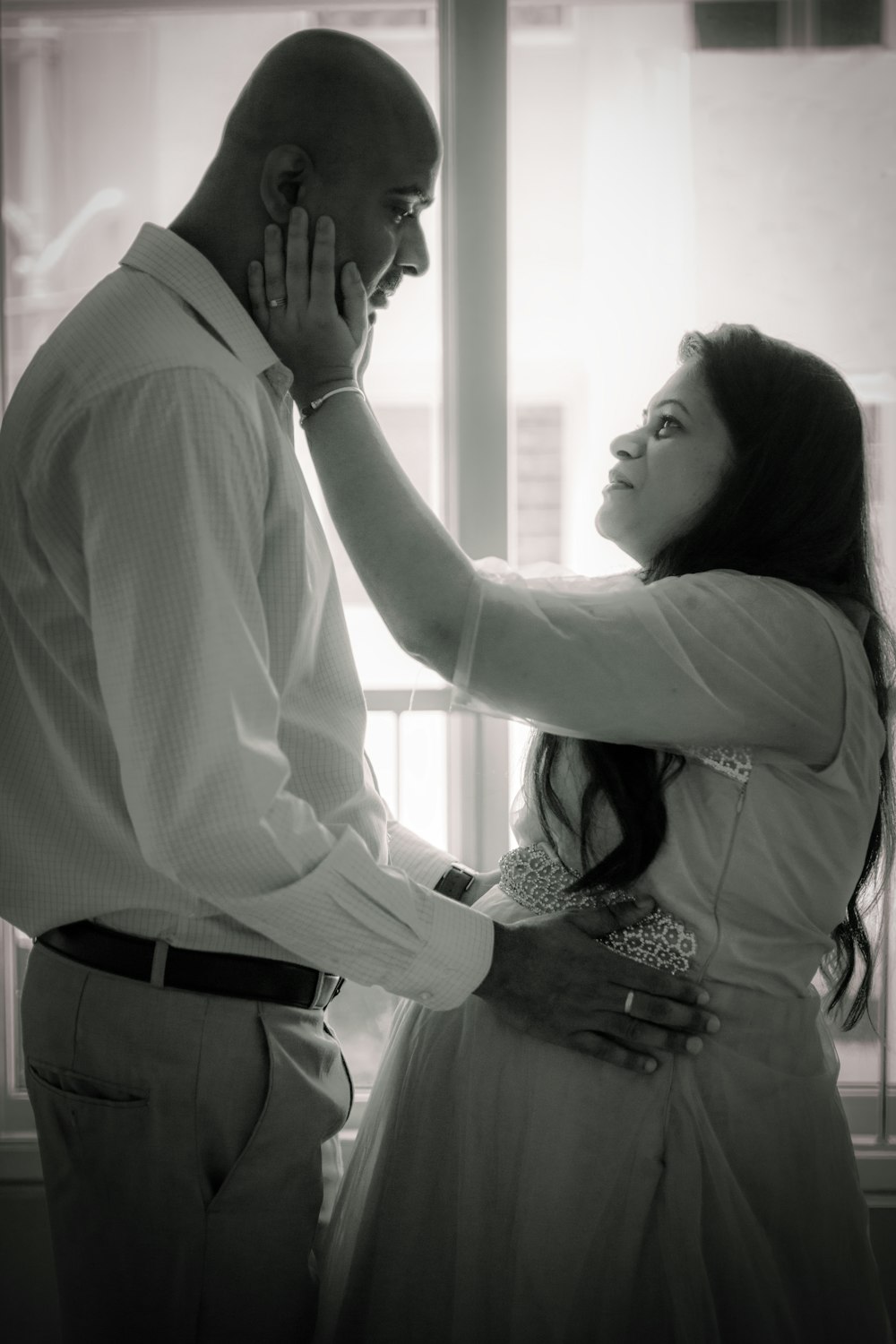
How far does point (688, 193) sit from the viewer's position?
1952mm

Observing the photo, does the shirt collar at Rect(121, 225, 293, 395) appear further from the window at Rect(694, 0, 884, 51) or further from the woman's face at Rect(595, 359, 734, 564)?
the window at Rect(694, 0, 884, 51)

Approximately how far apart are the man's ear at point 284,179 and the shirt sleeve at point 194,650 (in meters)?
0.25

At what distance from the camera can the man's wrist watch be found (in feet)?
4.92

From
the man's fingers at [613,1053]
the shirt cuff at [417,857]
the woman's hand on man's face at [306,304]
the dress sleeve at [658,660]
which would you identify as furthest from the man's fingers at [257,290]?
the man's fingers at [613,1053]

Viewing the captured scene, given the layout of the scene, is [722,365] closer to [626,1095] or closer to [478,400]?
[478,400]

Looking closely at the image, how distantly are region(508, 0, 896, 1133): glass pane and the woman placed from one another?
702 mm

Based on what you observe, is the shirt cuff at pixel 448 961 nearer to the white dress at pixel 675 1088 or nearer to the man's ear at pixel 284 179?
the white dress at pixel 675 1088

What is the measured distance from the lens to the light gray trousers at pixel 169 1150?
1.05 m

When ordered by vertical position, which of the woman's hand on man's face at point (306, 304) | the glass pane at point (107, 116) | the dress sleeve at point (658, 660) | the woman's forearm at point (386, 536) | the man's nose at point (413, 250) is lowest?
the dress sleeve at point (658, 660)

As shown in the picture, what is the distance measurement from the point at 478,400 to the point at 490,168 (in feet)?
1.35

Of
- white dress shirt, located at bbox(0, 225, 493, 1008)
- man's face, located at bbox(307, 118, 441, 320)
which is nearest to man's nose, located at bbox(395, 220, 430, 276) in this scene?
man's face, located at bbox(307, 118, 441, 320)

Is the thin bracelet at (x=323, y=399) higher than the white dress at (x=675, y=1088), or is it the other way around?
the thin bracelet at (x=323, y=399)

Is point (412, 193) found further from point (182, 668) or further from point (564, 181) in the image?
point (564, 181)

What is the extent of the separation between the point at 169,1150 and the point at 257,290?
87cm
